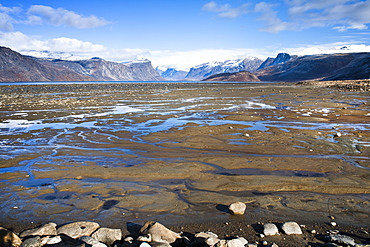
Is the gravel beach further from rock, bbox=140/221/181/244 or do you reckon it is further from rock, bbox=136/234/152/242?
rock, bbox=136/234/152/242

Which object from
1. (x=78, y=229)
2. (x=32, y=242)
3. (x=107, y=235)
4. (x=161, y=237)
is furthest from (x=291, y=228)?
(x=32, y=242)

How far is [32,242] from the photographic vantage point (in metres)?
4.50

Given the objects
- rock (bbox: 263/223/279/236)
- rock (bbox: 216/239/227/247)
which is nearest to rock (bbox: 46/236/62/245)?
rock (bbox: 216/239/227/247)

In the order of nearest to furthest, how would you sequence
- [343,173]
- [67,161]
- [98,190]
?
[98,190], [343,173], [67,161]

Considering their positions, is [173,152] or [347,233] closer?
[347,233]

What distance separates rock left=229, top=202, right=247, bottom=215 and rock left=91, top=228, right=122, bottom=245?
236cm

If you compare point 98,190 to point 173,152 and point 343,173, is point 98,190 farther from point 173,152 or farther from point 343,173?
point 343,173

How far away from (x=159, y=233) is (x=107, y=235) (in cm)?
96

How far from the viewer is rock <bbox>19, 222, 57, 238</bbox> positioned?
495cm

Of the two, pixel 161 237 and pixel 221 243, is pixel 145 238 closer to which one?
pixel 161 237

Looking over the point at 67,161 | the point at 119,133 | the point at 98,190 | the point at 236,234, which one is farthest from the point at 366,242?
the point at 119,133

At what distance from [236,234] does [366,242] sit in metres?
2.25

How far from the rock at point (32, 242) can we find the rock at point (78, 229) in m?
0.47

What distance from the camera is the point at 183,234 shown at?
5.12 m
